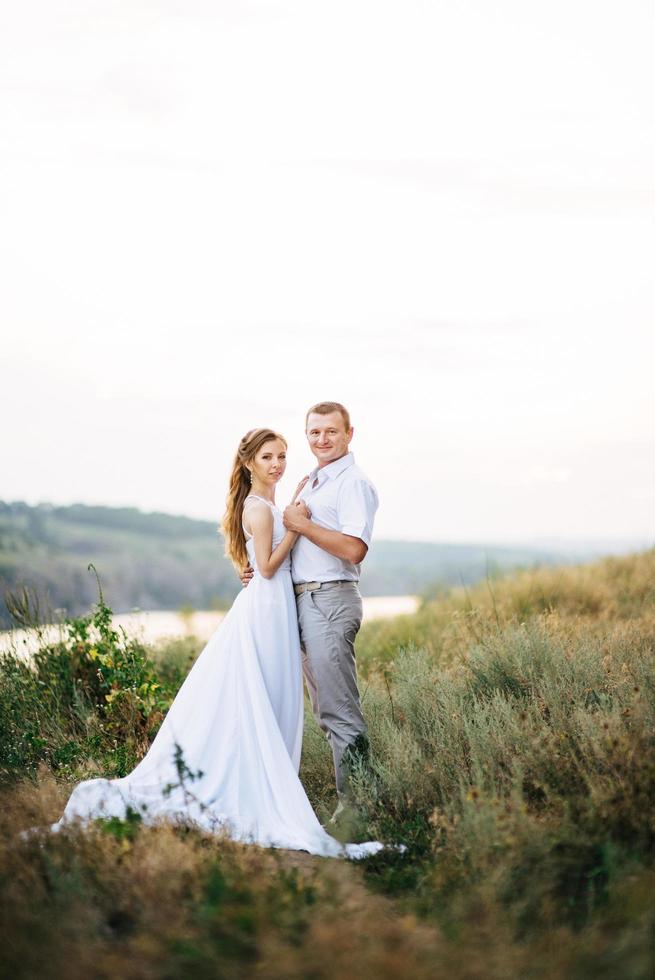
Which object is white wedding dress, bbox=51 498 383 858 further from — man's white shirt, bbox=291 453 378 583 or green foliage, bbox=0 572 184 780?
green foliage, bbox=0 572 184 780

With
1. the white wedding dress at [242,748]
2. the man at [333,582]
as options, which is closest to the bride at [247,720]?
the white wedding dress at [242,748]

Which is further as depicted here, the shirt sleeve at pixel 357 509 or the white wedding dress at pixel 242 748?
the shirt sleeve at pixel 357 509

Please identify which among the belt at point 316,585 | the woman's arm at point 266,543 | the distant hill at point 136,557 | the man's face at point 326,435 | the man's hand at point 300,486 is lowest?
the distant hill at point 136,557

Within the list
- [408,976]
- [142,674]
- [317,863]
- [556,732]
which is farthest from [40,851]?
[142,674]

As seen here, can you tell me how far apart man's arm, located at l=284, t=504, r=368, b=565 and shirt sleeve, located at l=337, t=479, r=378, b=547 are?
0.14 ft

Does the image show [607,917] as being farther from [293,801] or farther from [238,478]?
[238,478]

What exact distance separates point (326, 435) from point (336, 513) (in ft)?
1.64

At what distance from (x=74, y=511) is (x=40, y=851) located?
68.2m

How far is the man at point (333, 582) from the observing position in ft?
19.5

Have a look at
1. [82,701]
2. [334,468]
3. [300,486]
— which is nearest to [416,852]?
[334,468]

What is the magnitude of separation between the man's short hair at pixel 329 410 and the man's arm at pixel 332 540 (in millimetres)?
708

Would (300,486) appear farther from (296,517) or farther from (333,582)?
(333,582)

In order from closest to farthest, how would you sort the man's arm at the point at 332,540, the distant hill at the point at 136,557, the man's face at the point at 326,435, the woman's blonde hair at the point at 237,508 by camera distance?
1. the man's arm at the point at 332,540
2. the man's face at the point at 326,435
3. the woman's blonde hair at the point at 237,508
4. the distant hill at the point at 136,557

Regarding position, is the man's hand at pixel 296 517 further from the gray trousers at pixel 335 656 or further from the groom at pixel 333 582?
the gray trousers at pixel 335 656
